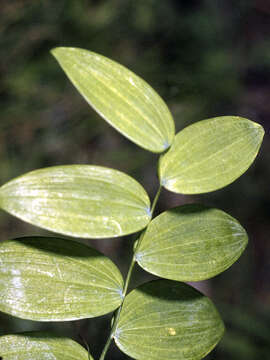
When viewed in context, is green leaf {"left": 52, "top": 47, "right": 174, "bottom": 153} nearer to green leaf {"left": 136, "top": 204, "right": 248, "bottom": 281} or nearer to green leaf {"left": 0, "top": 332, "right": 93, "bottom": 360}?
green leaf {"left": 136, "top": 204, "right": 248, "bottom": 281}

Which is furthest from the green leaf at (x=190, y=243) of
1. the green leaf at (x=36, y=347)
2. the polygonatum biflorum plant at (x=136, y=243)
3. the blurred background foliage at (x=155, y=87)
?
the blurred background foliage at (x=155, y=87)

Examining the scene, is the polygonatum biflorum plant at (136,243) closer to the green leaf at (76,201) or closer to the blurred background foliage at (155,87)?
the green leaf at (76,201)

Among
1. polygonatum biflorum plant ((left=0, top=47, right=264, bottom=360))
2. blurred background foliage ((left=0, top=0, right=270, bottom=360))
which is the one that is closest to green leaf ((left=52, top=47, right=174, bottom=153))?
polygonatum biflorum plant ((left=0, top=47, right=264, bottom=360))

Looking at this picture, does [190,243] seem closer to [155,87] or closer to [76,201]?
[76,201]

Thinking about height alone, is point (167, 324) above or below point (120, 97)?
below

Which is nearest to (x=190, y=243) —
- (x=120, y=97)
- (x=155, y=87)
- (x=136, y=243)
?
(x=136, y=243)

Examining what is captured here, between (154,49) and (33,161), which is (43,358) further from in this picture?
(154,49)

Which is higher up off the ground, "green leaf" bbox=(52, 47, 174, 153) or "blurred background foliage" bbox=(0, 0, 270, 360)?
"green leaf" bbox=(52, 47, 174, 153)
